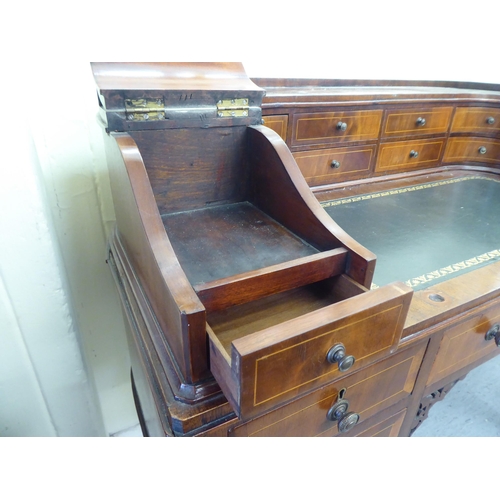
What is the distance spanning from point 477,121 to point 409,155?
279 millimetres

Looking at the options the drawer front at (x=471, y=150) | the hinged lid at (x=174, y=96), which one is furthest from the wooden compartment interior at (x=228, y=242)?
the drawer front at (x=471, y=150)

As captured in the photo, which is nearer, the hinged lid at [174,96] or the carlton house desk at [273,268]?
the carlton house desk at [273,268]

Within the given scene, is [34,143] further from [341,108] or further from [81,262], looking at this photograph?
[341,108]

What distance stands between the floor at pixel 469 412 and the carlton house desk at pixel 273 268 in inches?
29.0

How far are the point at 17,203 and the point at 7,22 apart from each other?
0.34 m

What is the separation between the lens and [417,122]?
113 cm

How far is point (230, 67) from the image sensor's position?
713 mm

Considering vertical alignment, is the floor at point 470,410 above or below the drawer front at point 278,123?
below

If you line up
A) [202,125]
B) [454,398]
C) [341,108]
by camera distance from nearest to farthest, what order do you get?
[202,125]
[341,108]
[454,398]

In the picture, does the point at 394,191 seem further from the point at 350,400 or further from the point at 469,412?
the point at 469,412

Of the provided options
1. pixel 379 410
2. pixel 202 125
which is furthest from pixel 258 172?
pixel 379 410

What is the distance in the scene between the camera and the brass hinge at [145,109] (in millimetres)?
580

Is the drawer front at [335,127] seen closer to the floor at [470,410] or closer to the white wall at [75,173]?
the white wall at [75,173]

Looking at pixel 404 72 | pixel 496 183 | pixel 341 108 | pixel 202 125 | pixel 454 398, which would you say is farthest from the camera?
pixel 454 398
